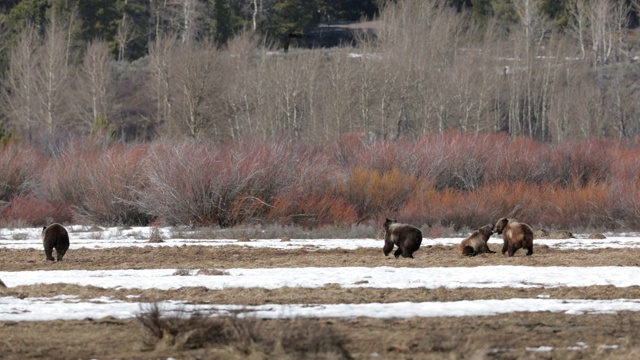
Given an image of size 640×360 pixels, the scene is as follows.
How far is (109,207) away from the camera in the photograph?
35656 mm

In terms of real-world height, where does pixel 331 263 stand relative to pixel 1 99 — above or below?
above

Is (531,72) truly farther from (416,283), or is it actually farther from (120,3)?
(416,283)

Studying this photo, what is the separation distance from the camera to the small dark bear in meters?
19.7

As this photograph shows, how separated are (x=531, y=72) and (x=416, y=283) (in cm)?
7207

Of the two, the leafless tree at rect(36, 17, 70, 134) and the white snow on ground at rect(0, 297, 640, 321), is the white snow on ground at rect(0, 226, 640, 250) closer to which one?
the white snow on ground at rect(0, 297, 640, 321)

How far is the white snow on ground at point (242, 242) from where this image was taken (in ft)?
→ 80.1

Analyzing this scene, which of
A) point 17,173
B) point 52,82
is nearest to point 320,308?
point 17,173

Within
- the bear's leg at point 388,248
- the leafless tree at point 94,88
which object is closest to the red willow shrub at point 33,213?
the bear's leg at point 388,248

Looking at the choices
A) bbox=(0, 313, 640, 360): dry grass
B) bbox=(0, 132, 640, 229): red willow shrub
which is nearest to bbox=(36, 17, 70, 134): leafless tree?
bbox=(0, 132, 640, 229): red willow shrub

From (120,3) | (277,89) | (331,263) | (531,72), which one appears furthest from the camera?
(120,3)

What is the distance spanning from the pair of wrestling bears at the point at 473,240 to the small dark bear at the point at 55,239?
534 centimetres

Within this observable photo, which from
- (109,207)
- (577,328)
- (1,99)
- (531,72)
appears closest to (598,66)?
(531,72)

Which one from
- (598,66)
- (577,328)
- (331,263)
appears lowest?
(598,66)

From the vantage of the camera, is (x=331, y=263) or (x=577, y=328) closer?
(x=577, y=328)
